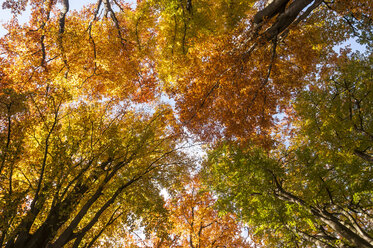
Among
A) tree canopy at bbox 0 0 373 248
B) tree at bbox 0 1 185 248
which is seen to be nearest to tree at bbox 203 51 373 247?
tree canopy at bbox 0 0 373 248

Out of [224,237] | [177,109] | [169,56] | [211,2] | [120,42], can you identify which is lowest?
[224,237]

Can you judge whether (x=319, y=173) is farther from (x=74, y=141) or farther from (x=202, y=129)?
(x=74, y=141)

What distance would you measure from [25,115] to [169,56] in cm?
823

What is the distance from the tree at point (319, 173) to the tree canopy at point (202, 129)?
2.4 inches

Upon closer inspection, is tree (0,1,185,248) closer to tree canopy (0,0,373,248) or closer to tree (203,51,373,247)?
tree canopy (0,0,373,248)

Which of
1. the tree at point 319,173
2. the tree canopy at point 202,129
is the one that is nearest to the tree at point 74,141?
the tree canopy at point 202,129

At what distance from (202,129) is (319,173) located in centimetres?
535

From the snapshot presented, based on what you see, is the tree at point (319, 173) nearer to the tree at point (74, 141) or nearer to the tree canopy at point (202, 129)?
the tree canopy at point (202, 129)

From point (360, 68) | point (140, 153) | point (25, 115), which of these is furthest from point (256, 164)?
point (25, 115)

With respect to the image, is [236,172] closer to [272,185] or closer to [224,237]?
[272,185]

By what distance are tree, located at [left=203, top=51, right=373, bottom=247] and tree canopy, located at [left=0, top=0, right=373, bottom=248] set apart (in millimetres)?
60

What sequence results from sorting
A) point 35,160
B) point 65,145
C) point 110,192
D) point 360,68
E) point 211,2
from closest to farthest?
point 65,145 < point 35,160 < point 110,192 < point 360,68 < point 211,2

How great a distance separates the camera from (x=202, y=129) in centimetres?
965

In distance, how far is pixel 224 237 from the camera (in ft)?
51.6
